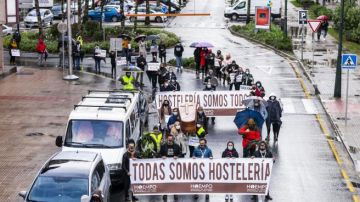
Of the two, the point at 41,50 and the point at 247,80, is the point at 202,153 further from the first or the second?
the point at 41,50

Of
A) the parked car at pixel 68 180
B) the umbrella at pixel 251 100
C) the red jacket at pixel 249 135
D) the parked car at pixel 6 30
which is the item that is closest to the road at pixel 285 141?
the red jacket at pixel 249 135

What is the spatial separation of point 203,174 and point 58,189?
13.3ft

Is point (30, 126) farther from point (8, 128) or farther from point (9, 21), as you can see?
point (9, 21)

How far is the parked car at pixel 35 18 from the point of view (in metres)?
66.4

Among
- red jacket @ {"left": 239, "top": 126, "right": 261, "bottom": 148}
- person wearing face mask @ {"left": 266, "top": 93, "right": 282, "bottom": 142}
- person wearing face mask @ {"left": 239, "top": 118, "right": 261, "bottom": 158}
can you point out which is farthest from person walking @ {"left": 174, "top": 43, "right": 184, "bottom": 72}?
red jacket @ {"left": 239, "top": 126, "right": 261, "bottom": 148}

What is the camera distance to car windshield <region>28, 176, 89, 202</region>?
18.1 metres

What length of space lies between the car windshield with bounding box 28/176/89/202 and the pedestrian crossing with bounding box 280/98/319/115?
16.0 metres

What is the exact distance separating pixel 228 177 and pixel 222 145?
6.67m

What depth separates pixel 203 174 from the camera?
820 inches

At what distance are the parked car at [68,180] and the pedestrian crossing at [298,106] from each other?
49.6 ft

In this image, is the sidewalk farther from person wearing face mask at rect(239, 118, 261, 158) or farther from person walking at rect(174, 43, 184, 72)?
person walking at rect(174, 43, 184, 72)

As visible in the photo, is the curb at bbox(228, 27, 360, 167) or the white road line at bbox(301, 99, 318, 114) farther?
the white road line at bbox(301, 99, 318, 114)

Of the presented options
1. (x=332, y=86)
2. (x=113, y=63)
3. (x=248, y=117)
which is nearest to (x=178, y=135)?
(x=248, y=117)

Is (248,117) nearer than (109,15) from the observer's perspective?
Yes
